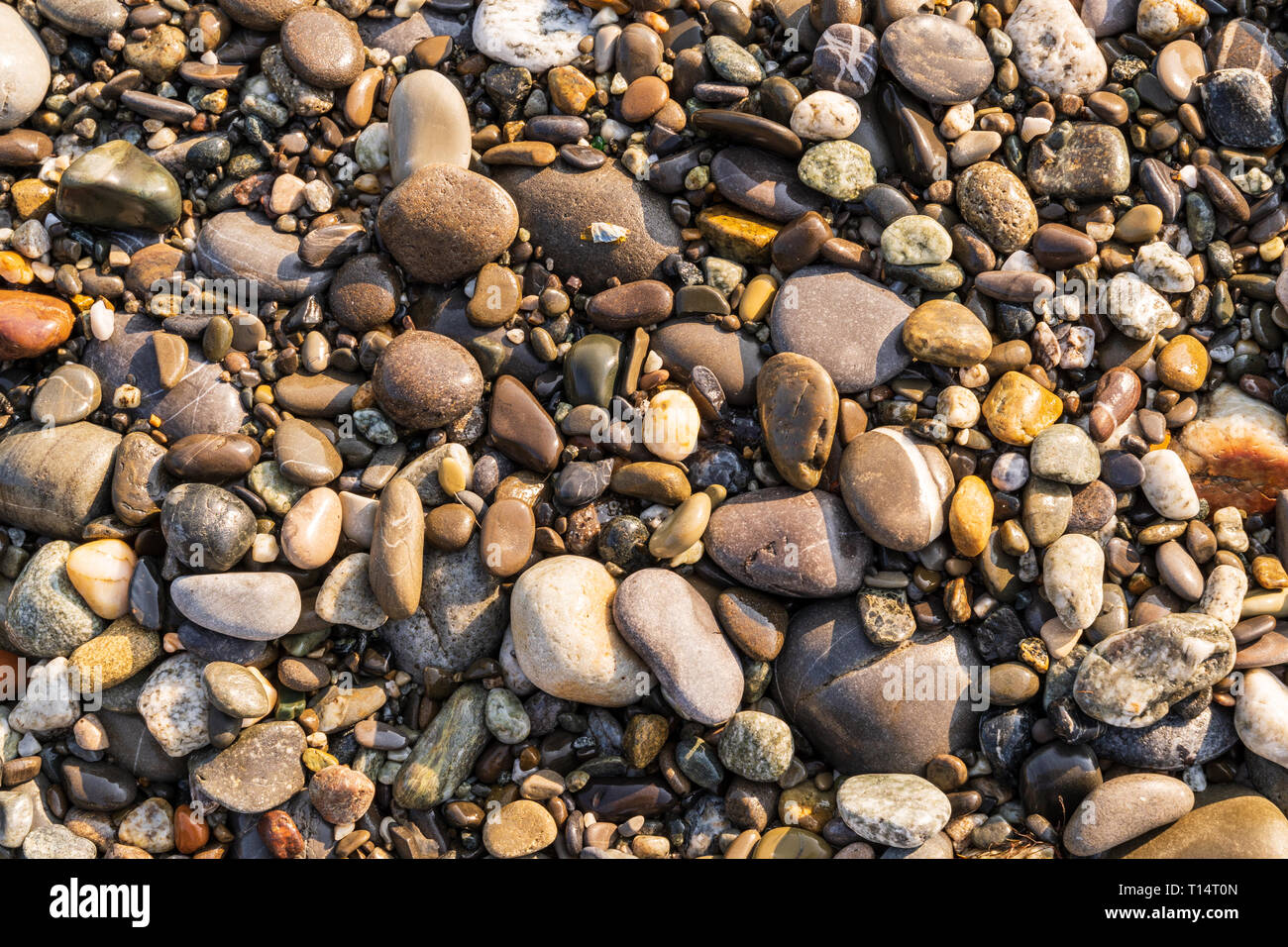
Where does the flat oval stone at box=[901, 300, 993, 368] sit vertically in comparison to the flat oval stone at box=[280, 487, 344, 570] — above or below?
above

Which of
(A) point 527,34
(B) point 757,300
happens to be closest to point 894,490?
(B) point 757,300

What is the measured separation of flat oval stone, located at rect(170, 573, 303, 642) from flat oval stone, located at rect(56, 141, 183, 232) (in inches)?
80.4

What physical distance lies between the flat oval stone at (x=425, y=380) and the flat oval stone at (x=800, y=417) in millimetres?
1533

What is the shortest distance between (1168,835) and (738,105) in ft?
13.9

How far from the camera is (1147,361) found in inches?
180

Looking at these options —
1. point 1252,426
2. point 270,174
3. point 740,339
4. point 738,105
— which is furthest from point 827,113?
point 270,174

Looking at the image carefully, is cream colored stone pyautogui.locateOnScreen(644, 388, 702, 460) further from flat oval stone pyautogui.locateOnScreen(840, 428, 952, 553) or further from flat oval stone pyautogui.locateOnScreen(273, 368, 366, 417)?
flat oval stone pyautogui.locateOnScreen(273, 368, 366, 417)

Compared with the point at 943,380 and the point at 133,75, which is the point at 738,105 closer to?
the point at 943,380

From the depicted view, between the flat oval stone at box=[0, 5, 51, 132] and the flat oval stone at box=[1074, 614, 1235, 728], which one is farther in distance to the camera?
the flat oval stone at box=[0, 5, 51, 132]

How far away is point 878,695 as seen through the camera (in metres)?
4.19

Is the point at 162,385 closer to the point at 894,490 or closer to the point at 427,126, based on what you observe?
the point at 427,126

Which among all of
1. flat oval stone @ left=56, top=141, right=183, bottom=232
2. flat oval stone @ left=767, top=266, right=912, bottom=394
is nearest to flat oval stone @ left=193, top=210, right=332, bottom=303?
flat oval stone @ left=56, top=141, right=183, bottom=232

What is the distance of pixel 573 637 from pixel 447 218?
224 cm

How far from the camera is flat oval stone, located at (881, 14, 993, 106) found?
15.1 ft
